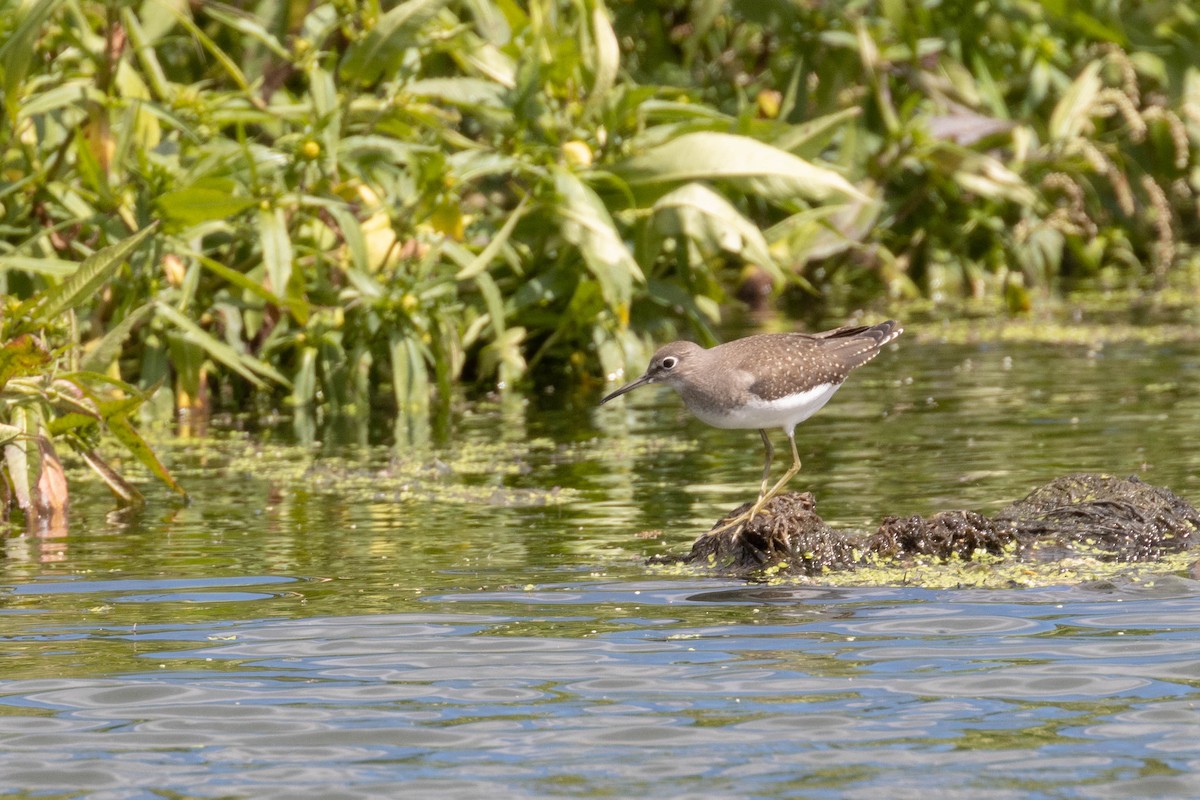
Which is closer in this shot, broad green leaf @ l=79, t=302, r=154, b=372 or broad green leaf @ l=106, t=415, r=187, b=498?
broad green leaf @ l=106, t=415, r=187, b=498

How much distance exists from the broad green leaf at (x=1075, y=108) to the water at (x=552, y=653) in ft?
23.5

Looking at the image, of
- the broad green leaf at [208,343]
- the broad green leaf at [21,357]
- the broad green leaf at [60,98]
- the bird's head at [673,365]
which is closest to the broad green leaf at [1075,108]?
the broad green leaf at [208,343]

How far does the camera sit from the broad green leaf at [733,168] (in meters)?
→ 10.6

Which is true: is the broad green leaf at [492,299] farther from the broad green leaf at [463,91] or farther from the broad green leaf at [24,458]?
the broad green leaf at [24,458]

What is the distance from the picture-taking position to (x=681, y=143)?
10.8 meters

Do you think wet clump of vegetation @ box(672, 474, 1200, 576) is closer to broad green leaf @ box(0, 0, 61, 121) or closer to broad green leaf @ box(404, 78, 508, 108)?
broad green leaf @ box(0, 0, 61, 121)

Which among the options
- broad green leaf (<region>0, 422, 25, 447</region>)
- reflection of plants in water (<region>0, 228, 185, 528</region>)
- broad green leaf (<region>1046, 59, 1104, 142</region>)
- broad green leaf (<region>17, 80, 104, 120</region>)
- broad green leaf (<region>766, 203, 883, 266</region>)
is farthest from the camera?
broad green leaf (<region>1046, 59, 1104, 142</region>)

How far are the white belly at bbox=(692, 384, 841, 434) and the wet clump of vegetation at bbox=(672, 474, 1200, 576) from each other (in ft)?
2.17

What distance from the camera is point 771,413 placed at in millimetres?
6883

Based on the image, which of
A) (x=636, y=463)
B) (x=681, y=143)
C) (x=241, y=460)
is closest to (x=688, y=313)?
(x=681, y=143)

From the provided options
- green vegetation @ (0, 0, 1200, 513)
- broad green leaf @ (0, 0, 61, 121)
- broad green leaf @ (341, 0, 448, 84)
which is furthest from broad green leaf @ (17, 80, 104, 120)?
broad green leaf @ (341, 0, 448, 84)

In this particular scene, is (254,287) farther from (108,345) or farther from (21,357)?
(21,357)

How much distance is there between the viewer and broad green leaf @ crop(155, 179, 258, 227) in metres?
8.96

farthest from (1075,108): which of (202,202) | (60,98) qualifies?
(60,98)
